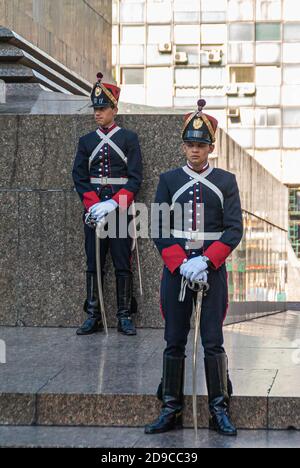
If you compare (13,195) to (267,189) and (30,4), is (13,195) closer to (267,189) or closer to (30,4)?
(30,4)

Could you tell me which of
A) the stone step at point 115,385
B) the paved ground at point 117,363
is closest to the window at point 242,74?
the paved ground at point 117,363

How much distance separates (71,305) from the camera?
9.41m

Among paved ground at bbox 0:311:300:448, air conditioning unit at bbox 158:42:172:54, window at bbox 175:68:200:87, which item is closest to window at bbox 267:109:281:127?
window at bbox 175:68:200:87

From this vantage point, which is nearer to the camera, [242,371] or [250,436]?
[250,436]

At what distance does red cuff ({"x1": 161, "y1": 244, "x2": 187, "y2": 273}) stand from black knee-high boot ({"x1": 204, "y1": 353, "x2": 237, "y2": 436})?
60 cm

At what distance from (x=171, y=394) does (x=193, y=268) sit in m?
0.81

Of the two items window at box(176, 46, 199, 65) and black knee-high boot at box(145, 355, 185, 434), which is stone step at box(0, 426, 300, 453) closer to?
black knee-high boot at box(145, 355, 185, 434)

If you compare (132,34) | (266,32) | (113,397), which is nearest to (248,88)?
(266,32)

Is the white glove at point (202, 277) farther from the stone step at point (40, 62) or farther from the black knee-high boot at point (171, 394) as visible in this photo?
the stone step at point (40, 62)

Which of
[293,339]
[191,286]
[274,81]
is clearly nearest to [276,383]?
[191,286]

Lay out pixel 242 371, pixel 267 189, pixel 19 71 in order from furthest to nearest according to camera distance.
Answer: pixel 267 189
pixel 19 71
pixel 242 371

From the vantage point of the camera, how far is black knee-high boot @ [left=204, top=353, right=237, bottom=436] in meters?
6.16

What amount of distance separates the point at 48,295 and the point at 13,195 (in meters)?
1.00

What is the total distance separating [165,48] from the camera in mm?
46750
